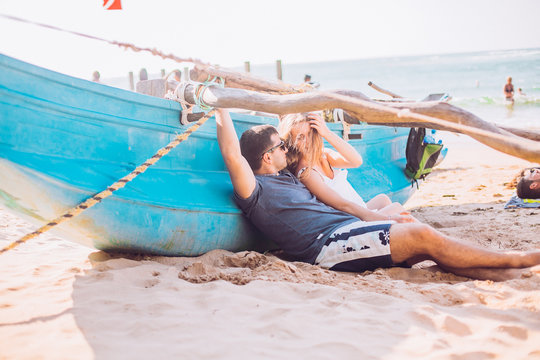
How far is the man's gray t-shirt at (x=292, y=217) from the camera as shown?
3.20m

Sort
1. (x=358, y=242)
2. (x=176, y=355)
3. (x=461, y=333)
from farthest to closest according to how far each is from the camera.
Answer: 1. (x=358, y=242)
2. (x=461, y=333)
3. (x=176, y=355)

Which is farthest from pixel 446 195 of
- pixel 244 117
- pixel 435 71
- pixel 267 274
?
pixel 435 71

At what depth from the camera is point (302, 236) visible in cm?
321

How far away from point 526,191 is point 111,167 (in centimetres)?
460

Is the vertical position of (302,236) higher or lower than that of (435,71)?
lower

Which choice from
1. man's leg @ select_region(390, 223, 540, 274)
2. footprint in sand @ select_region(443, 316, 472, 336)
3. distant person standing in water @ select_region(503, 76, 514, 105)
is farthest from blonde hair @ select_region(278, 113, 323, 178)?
distant person standing in water @ select_region(503, 76, 514, 105)

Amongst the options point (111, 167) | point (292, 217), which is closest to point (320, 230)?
point (292, 217)

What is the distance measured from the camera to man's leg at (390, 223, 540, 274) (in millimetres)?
2887

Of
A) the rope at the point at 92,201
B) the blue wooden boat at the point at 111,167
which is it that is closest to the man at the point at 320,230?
the blue wooden boat at the point at 111,167

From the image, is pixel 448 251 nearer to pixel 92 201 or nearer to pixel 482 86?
pixel 92 201

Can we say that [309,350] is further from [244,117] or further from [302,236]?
[244,117]

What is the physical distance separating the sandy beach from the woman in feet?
1.73

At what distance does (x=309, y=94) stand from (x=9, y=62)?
1.62m

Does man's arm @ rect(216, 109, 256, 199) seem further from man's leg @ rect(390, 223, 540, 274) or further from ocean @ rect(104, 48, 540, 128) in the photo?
ocean @ rect(104, 48, 540, 128)
